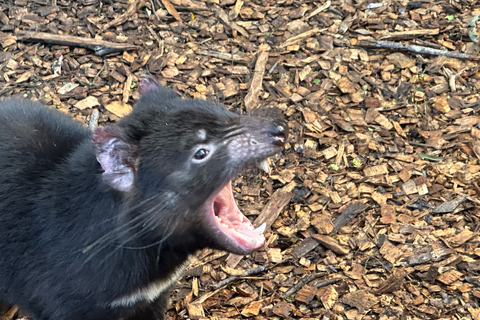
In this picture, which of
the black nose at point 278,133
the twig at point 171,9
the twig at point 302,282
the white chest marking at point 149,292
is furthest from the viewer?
the twig at point 171,9

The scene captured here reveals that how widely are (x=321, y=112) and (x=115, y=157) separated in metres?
2.37

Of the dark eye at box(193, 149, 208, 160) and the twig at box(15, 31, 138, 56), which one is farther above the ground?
the dark eye at box(193, 149, 208, 160)

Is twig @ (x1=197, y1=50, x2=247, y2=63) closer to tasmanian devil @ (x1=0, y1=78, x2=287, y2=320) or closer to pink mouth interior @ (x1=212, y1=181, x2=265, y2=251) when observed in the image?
tasmanian devil @ (x1=0, y1=78, x2=287, y2=320)

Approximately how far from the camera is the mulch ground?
367cm

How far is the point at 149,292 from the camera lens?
9.81 ft

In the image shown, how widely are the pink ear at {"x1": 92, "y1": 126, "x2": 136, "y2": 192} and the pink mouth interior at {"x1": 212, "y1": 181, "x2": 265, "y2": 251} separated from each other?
1.30 ft

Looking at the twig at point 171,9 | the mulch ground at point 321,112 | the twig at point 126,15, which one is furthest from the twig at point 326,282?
the twig at point 126,15

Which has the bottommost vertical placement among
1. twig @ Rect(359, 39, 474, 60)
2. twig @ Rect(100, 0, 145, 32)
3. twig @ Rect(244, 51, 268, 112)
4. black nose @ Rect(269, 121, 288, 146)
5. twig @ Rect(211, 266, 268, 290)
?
twig @ Rect(211, 266, 268, 290)

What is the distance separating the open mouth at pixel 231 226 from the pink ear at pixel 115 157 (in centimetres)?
39

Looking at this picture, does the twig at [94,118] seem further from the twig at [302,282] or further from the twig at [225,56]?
the twig at [302,282]

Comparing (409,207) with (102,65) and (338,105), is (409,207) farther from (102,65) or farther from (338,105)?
(102,65)

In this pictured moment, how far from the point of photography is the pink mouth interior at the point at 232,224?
9.03 feet

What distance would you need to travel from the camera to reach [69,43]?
5.00 metres

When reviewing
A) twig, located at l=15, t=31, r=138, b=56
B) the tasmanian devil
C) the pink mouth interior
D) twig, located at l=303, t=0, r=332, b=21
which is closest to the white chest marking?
the tasmanian devil
